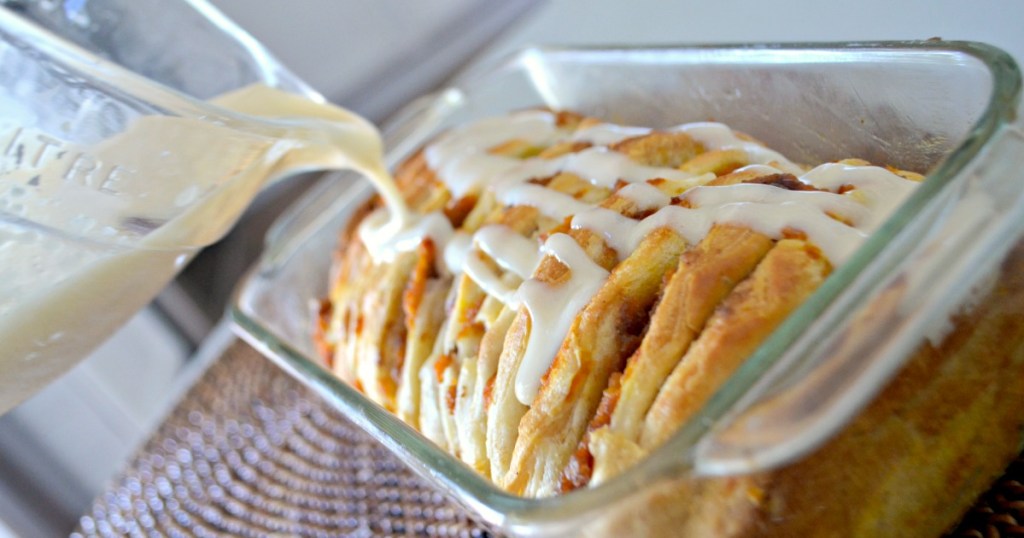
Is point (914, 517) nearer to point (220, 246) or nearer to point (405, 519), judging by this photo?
point (405, 519)

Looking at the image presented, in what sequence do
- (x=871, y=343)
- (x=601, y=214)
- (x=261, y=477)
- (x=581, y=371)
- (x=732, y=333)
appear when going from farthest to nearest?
(x=261, y=477)
(x=601, y=214)
(x=581, y=371)
(x=732, y=333)
(x=871, y=343)

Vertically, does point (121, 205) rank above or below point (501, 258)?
above

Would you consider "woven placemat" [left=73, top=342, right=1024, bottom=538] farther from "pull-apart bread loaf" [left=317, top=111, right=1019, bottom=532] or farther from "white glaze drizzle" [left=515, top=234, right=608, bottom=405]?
"white glaze drizzle" [left=515, top=234, right=608, bottom=405]

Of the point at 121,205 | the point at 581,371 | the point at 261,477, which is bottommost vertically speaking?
the point at 261,477

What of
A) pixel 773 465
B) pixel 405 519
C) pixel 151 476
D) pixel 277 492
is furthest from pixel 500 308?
pixel 151 476

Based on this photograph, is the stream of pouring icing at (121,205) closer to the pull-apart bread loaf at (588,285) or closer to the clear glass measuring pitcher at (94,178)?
the clear glass measuring pitcher at (94,178)

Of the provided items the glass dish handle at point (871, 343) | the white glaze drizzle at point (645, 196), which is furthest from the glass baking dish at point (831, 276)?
the white glaze drizzle at point (645, 196)

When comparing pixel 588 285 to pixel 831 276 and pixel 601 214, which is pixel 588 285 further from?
pixel 831 276

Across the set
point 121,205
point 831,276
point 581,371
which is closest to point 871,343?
point 831,276
